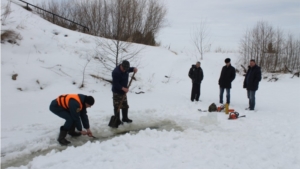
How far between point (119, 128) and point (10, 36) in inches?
334

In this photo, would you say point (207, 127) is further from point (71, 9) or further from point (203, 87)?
point (71, 9)

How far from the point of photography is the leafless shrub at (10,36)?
438 inches

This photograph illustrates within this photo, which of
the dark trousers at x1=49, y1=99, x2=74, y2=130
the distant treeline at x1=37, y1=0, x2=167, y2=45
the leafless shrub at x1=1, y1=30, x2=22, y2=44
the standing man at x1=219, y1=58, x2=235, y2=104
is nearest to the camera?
the dark trousers at x1=49, y1=99, x2=74, y2=130

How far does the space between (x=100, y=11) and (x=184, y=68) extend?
1021 centimetres

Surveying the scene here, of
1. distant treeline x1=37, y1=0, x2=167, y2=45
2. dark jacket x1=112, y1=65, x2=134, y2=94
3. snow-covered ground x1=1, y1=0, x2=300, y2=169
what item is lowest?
snow-covered ground x1=1, y1=0, x2=300, y2=169

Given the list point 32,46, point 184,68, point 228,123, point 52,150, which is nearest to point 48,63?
point 32,46

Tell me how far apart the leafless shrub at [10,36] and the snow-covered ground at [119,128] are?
322 millimetres

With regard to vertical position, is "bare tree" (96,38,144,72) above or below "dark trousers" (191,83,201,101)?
above

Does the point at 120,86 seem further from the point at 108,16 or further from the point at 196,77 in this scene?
the point at 108,16

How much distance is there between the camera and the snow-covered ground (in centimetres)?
416

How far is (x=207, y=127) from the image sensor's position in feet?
20.8

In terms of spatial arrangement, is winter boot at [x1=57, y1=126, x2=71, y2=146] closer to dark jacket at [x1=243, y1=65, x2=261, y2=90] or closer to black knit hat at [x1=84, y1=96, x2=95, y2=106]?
black knit hat at [x1=84, y1=96, x2=95, y2=106]

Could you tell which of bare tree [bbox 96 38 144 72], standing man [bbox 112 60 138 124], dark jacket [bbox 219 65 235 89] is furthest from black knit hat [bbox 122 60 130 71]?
bare tree [bbox 96 38 144 72]

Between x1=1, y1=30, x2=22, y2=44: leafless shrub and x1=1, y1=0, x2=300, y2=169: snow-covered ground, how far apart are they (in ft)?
1.06
